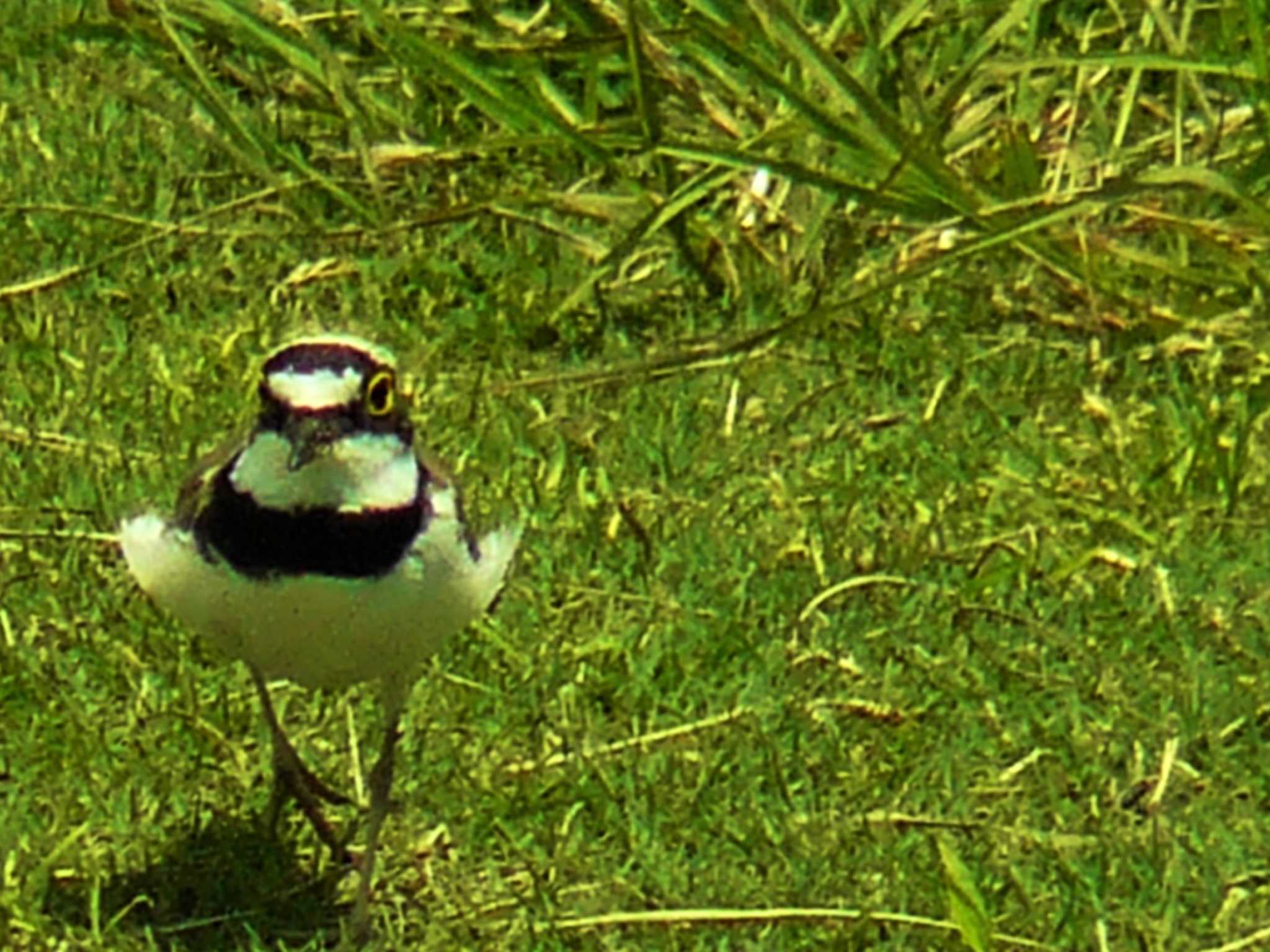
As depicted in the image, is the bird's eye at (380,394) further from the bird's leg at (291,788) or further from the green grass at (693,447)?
the green grass at (693,447)

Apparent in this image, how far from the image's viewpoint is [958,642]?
4539mm

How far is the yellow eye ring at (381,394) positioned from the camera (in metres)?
3.46

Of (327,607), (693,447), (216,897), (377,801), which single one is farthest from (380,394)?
(693,447)

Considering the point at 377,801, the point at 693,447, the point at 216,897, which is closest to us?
the point at 377,801

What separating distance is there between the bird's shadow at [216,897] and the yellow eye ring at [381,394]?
0.75 m

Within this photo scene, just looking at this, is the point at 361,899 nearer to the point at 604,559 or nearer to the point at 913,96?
the point at 604,559

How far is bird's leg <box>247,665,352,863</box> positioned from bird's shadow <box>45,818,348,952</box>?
4 cm

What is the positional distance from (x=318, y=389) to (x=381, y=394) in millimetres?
96

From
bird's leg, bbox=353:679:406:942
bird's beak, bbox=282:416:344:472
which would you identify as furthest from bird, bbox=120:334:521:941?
bird's leg, bbox=353:679:406:942

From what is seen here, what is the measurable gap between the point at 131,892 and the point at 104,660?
21.1 inches

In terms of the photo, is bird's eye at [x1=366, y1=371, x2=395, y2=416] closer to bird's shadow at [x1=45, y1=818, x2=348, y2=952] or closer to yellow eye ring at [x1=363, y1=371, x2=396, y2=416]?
yellow eye ring at [x1=363, y1=371, x2=396, y2=416]

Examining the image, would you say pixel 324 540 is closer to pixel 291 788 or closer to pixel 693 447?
pixel 291 788

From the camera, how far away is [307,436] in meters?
3.40

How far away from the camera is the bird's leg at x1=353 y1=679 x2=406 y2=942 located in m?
3.78
